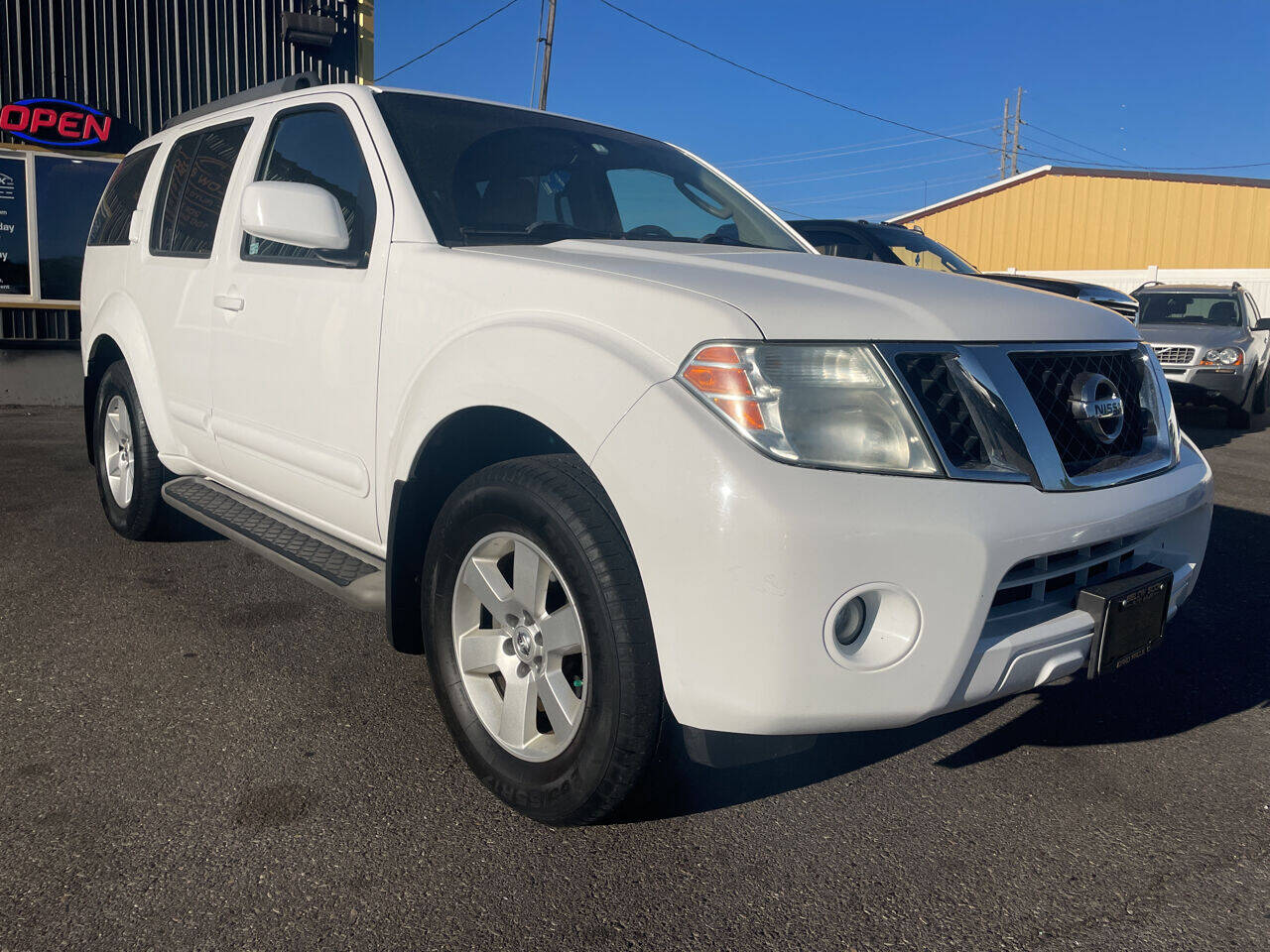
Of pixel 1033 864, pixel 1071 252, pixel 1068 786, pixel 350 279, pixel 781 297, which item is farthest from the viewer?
pixel 1071 252

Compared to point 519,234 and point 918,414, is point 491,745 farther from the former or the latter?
point 519,234

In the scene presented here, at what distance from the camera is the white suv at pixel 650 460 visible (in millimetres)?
1892

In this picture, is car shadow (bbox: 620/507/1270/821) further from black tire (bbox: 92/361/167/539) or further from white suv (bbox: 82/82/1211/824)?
black tire (bbox: 92/361/167/539)

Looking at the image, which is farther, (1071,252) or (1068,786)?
(1071,252)

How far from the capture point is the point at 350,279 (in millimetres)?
2869

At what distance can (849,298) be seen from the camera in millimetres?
2146

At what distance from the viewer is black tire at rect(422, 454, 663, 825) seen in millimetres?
1993

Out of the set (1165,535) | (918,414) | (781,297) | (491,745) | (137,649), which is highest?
(781,297)

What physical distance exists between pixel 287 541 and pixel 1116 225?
30.9 meters

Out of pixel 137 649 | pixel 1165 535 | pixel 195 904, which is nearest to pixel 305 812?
pixel 195 904

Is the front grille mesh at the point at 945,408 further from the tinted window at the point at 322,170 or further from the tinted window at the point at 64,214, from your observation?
the tinted window at the point at 64,214

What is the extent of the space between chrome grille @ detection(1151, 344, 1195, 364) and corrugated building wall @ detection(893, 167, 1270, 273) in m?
19.4

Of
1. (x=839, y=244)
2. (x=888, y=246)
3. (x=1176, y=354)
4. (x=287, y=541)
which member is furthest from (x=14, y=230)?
(x=1176, y=354)

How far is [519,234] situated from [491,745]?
4.74ft
